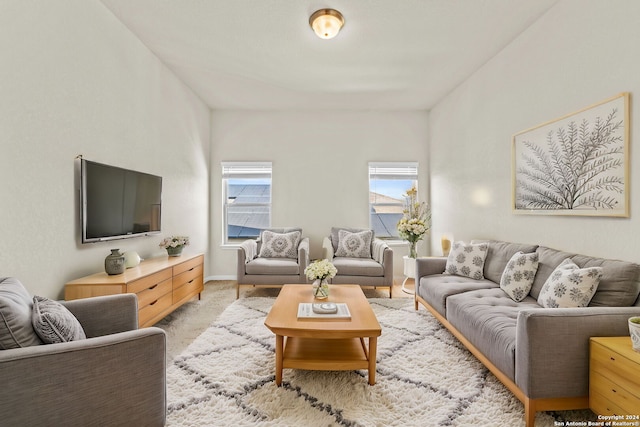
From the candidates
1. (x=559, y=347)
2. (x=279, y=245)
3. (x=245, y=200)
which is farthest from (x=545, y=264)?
(x=245, y=200)

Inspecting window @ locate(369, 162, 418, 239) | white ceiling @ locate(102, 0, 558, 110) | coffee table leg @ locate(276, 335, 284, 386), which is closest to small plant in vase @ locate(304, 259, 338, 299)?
coffee table leg @ locate(276, 335, 284, 386)

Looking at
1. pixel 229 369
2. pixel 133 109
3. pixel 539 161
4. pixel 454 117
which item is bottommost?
pixel 229 369

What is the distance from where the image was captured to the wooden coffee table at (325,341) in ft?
6.28

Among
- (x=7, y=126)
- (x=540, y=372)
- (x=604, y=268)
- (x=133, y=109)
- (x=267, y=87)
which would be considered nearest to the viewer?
(x=540, y=372)

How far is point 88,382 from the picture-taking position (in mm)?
1198

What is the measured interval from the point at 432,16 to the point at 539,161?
1587 millimetres

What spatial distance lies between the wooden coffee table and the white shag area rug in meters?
0.15

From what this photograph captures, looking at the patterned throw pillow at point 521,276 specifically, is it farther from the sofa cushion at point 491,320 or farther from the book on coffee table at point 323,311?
the book on coffee table at point 323,311

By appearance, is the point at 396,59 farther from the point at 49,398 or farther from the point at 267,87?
the point at 49,398

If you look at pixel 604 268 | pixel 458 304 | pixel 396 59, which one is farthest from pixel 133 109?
pixel 604 268

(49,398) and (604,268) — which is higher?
(604,268)

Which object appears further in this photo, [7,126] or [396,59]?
[396,59]

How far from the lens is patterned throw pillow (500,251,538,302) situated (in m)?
2.34

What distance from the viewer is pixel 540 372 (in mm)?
1531
